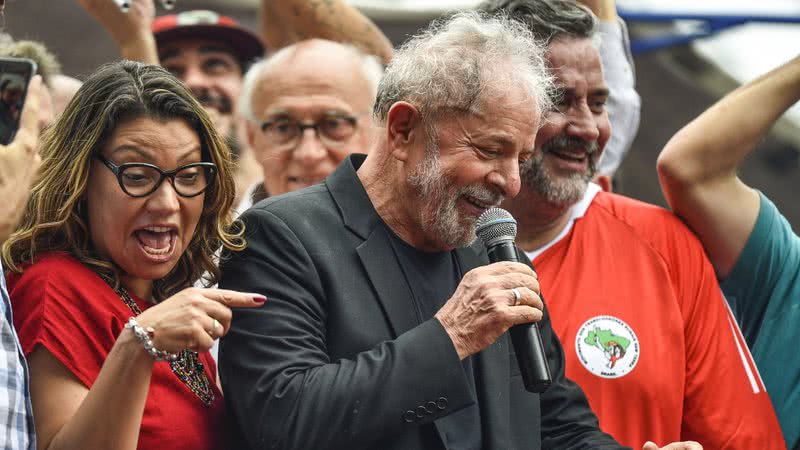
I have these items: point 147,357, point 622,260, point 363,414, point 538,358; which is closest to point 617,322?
point 622,260

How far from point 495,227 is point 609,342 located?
841 millimetres

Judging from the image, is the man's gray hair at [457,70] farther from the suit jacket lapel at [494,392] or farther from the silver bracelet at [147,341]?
the silver bracelet at [147,341]

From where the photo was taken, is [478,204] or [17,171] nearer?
[17,171]

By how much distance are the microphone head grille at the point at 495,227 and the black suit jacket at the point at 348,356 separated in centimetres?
24

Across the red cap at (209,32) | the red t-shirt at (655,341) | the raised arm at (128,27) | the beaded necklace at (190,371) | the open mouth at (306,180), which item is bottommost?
the red t-shirt at (655,341)

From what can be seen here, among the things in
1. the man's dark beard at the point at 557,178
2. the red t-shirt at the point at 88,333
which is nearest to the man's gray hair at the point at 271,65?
the man's dark beard at the point at 557,178

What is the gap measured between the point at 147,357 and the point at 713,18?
5.06m

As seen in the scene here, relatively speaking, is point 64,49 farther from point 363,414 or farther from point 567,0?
point 363,414

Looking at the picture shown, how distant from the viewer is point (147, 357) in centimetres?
262

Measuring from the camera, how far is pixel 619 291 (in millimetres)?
3908

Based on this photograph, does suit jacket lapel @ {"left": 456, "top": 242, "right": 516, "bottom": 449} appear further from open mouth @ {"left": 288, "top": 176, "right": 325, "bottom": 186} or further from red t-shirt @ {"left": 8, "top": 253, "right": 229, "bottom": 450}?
open mouth @ {"left": 288, "top": 176, "right": 325, "bottom": 186}

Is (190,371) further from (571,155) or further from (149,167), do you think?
(571,155)

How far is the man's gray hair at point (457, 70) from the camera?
3.23 m

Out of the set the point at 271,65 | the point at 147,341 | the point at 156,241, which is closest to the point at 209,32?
the point at 271,65
